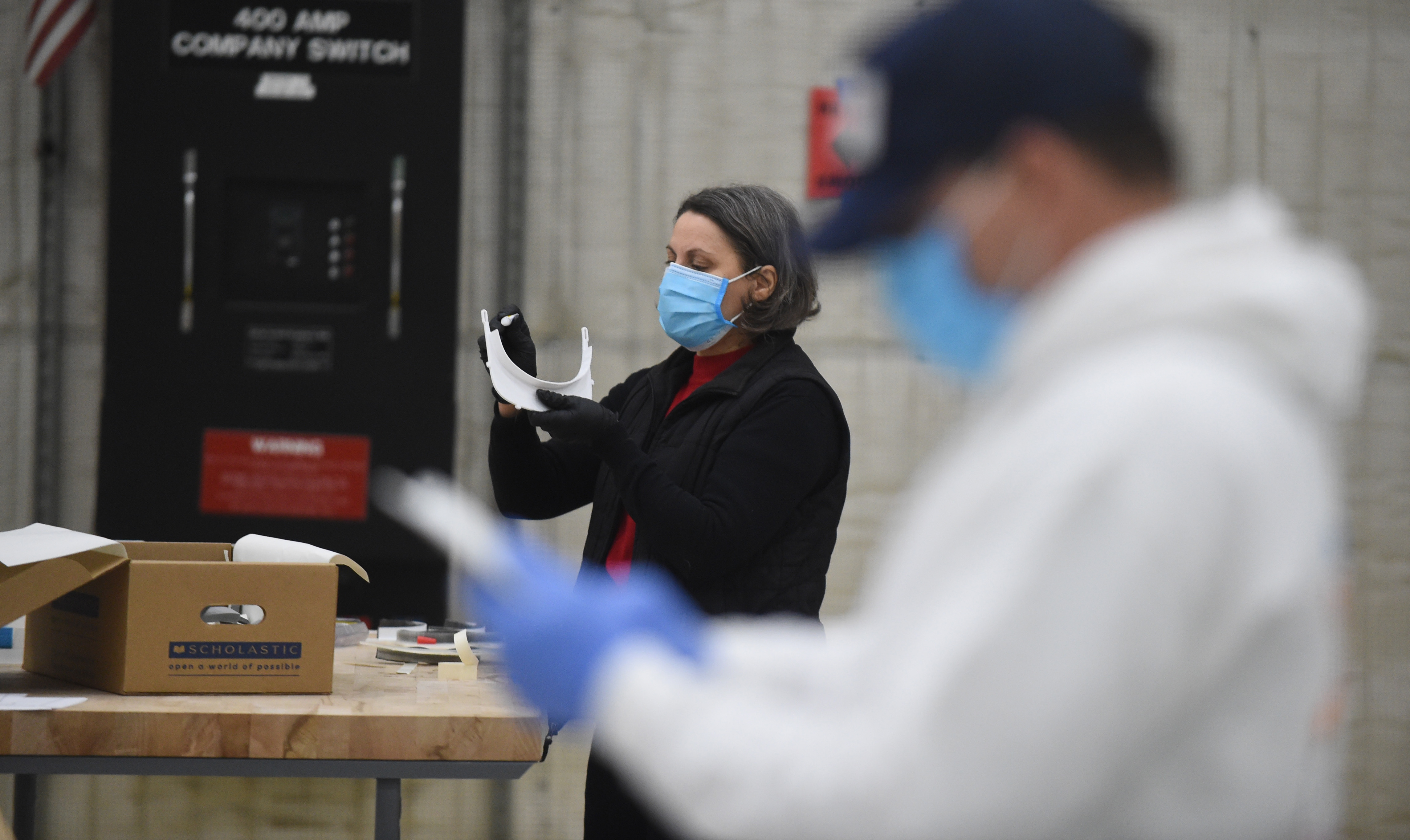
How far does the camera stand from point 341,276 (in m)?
A: 3.12

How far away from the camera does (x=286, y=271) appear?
312 cm

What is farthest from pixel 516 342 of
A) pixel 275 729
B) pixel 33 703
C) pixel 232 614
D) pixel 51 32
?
pixel 51 32

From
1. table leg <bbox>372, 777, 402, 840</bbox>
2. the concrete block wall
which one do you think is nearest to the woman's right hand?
table leg <bbox>372, 777, 402, 840</bbox>

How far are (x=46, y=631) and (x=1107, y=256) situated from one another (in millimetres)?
1784

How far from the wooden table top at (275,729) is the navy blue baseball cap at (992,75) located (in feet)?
3.47

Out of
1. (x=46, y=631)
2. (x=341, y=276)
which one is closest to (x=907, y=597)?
(x=46, y=631)

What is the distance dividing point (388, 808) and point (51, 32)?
251 cm

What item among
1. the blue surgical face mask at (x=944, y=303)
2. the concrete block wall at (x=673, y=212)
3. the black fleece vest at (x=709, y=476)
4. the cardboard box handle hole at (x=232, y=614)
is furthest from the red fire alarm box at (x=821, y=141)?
the blue surgical face mask at (x=944, y=303)

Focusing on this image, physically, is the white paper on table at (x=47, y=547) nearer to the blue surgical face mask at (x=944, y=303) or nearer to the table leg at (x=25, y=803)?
the table leg at (x=25, y=803)

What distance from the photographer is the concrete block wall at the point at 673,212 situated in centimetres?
324

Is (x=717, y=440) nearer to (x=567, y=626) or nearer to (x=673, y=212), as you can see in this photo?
(x=567, y=626)

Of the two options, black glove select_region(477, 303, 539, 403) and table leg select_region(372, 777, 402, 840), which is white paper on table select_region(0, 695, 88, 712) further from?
black glove select_region(477, 303, 539, 403)

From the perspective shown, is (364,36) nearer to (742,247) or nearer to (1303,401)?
(742,247)

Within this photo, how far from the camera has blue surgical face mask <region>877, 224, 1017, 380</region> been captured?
70 centimetres
